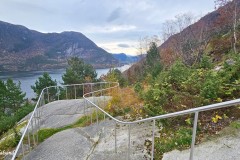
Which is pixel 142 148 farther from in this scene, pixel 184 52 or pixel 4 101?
pixel 4 101

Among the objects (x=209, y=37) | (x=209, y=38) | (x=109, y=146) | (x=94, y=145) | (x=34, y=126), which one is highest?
(x=209, y=37)

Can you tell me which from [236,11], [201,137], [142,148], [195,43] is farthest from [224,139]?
[195,43]

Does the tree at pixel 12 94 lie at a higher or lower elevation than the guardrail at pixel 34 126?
lower

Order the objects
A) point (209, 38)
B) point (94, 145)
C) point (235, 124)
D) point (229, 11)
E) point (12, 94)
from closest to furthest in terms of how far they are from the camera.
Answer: point (235, 124)
point (94, 145)
point (229, 11)
point (209, 38)
point (12, 94)

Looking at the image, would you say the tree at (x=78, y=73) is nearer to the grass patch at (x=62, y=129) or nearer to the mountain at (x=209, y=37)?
the mountain at (x=209, y=37)

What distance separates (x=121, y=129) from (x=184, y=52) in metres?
26.9

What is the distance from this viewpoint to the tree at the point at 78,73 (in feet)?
127

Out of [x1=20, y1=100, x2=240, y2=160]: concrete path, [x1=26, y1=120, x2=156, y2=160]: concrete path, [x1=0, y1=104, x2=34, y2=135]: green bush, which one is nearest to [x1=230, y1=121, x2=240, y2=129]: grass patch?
[x1=20, y1=100, x2=240, y2=160]: concrete path

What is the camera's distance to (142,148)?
6703 mm

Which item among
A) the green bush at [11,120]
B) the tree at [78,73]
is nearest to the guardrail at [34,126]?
the tree at [78,73]

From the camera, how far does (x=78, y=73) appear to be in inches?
1671

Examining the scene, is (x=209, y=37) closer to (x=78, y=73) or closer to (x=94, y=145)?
(x=78, y=73)

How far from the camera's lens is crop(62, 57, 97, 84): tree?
127 feet

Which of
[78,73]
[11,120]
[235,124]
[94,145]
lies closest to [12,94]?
[78,73]
